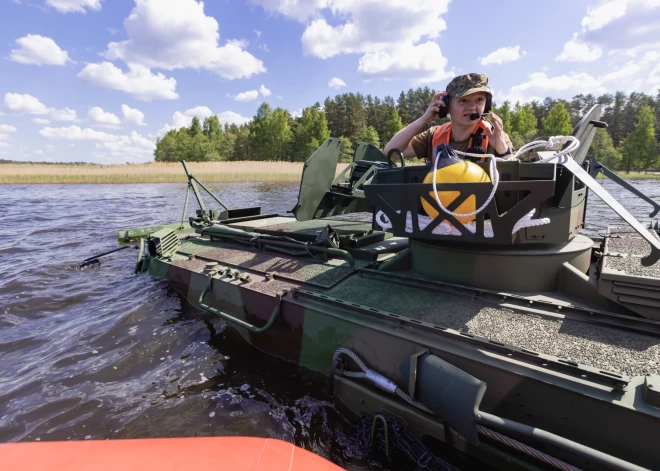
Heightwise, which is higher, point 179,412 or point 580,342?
point 580,342

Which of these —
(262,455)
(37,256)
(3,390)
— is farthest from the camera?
(37,256)

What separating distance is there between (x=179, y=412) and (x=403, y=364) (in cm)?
242

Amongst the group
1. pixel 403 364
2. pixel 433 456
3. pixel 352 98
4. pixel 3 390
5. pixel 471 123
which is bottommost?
pixel 3 390

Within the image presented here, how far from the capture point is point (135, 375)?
456 centimetres

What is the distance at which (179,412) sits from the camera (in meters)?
3.88

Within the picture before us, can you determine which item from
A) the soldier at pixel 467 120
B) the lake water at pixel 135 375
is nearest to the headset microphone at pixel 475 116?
the soldier at pixel 467 120

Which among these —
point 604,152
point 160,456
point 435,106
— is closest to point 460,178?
point 435,106

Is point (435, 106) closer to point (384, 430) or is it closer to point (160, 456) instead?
point (384, 430)

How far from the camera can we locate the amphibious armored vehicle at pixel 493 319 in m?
2.22

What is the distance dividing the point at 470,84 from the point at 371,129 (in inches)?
2025

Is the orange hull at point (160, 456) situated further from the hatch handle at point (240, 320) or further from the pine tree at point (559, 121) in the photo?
the pine tree at point (559, 121)

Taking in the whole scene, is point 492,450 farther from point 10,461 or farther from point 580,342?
point 10,461

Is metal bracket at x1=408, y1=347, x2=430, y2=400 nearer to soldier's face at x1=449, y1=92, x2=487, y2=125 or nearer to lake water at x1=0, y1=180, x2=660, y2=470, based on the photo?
lake water at x1=0, y1=180, x2=660, y2=470

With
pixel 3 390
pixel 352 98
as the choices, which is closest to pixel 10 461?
pixel 3 390
